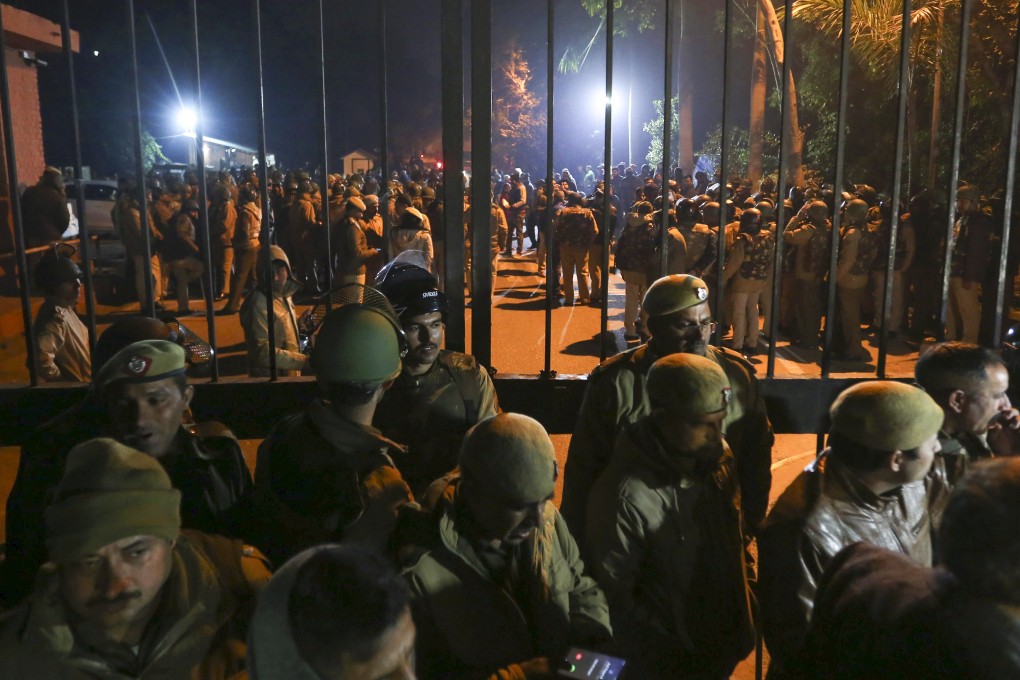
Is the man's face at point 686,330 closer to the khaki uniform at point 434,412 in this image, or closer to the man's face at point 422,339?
the khaki uniform at point 434,412

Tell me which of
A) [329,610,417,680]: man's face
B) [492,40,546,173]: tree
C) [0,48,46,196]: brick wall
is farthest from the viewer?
[492,40,546,173]: tree

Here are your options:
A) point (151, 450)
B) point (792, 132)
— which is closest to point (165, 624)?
point (151, 450)

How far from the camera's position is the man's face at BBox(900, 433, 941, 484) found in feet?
7.84

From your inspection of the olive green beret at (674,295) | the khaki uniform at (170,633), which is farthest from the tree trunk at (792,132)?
the khaki uniform at (170,633)

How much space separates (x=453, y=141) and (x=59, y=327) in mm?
2792

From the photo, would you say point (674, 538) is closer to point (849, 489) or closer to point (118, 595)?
point (849, 489)

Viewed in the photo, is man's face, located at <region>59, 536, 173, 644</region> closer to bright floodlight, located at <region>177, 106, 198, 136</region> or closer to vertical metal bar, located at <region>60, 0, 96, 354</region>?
vertical metal bar, located at <region>60, 0, 96, 354</region>

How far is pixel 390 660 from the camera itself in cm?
148

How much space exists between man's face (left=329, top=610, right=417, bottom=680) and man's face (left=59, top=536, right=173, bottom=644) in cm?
64

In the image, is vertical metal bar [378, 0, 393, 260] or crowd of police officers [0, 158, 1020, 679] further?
vertical metal bar [378, 0, 393, 260]

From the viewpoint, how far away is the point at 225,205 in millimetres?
13523

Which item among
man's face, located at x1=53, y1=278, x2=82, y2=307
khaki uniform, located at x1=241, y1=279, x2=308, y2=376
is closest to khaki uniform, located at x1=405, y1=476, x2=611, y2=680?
khaki uniform, located at x1=241, y1=279, x2=308, y2=376

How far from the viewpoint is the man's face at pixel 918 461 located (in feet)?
7.84

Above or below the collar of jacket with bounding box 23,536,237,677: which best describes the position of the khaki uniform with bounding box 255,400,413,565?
above
